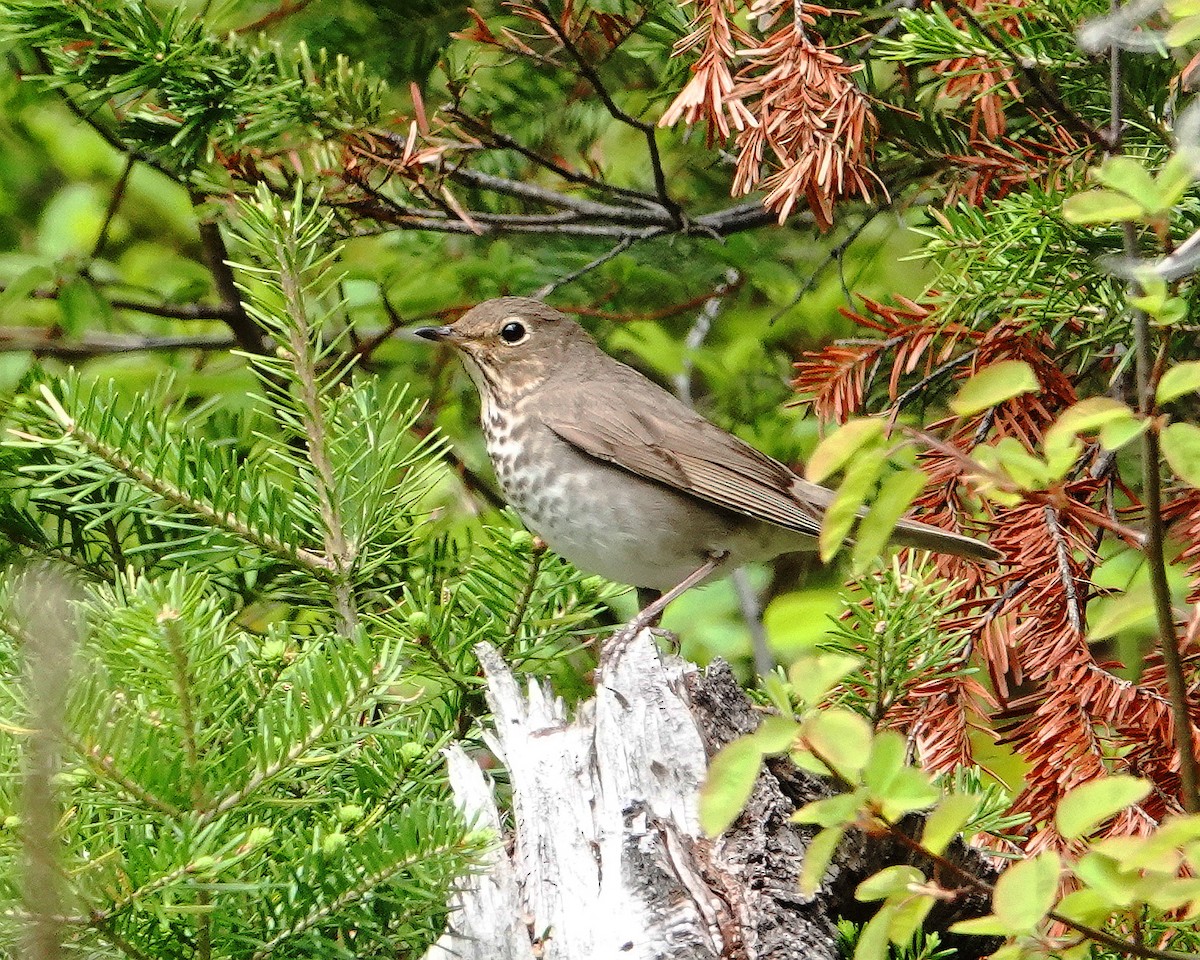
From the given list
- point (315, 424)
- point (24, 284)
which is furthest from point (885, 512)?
point (24, 284)

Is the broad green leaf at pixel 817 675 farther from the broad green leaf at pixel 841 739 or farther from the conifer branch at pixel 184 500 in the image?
the conifer branch at pixel 184 500

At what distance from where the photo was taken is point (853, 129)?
9.29 feet

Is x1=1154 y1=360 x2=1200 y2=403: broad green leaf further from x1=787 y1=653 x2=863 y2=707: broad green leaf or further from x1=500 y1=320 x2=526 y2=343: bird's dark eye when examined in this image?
x1=500 y1=320 x2=526 y2=343: bird's dark eye

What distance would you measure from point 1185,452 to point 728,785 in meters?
0.54

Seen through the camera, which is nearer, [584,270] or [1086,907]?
[1086,907]

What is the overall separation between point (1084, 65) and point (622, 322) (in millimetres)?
1769

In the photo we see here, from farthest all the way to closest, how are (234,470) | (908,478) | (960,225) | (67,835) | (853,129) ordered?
(853,129) < (960,225) < (234,470) < (67,835) < (908,478)

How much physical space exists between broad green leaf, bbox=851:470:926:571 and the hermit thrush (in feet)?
5.99

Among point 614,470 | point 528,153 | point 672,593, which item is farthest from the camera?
point 614,470

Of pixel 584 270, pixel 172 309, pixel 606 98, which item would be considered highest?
pixel 606 98

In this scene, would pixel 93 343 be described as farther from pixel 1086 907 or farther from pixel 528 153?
pixel 1086 907

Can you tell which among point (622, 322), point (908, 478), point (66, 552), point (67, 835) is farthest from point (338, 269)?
point (908, 478)

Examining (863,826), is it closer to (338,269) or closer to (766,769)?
(766,769)

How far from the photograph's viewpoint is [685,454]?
3578mm
